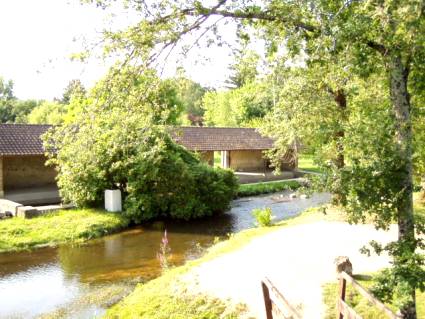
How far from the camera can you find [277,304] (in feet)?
15.3

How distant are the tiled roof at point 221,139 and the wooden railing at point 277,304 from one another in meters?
21.0

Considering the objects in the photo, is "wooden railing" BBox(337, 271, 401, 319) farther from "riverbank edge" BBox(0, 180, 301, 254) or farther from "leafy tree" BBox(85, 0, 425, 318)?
"riverbank edge" BBox(0, 180, 301, 254)

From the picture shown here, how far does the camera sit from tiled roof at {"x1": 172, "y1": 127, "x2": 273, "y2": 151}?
2772 centimetres

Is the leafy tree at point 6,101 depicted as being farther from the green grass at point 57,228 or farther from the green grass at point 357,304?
the green grass at point 357,304

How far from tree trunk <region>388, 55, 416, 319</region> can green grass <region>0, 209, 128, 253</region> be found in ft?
39.4

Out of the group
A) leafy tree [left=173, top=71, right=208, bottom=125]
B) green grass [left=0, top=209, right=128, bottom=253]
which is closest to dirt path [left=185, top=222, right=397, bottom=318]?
leafy tree [left=173, top=71, right=208, bottom=125]

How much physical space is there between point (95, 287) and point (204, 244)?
501 cm

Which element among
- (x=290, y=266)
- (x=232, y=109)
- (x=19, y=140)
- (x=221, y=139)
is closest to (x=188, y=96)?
(x=232, y=109)

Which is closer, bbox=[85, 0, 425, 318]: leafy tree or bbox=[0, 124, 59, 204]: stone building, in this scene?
bbox=[85, 0, 425, 318]: leafy tree

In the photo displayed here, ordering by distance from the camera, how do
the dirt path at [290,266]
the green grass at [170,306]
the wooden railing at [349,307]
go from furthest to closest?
the dirt path at [290,266], the green grass at [170,306], the wooden railing at [349,307]

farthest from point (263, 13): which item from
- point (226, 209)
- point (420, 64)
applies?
point (226, 209)

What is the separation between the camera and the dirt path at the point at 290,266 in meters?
8.33

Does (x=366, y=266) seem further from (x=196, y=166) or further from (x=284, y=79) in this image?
(x=196, y=166)

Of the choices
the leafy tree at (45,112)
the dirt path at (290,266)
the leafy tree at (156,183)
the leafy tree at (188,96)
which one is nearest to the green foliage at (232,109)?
the leafy tree at (188,96)
